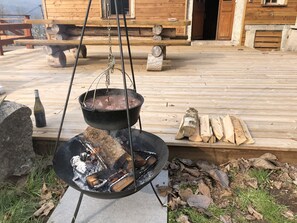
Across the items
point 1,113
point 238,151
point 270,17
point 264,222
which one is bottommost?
point 264,222

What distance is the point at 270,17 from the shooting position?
24.3 feet

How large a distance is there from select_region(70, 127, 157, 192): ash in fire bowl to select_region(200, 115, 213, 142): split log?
61 centimetres

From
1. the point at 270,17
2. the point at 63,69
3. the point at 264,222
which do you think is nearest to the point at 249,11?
the point at 270,17

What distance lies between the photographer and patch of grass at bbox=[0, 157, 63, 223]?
1.70m

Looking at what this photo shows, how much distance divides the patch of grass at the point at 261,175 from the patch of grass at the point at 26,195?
165 centimetres

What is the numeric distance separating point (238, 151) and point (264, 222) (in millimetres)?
657

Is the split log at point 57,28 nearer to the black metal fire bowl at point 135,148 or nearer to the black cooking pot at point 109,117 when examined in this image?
the black metal fire bowl at point 135,148

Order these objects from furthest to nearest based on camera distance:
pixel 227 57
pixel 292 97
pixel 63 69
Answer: pixel 227 57 < pixel 63 69 < pixel 292 97

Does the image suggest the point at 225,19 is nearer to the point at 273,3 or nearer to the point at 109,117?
the point at 273,3

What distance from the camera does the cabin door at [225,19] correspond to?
813 centimetres

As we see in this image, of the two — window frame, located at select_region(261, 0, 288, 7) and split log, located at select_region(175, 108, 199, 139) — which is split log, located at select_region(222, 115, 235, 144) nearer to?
split log, located at select_region(175, 108, 199, 139)

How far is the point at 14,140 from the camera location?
2.00 metres

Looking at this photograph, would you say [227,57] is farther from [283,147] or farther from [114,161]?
[114,161]

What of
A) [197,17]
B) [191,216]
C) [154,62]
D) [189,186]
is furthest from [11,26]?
[191,216]
